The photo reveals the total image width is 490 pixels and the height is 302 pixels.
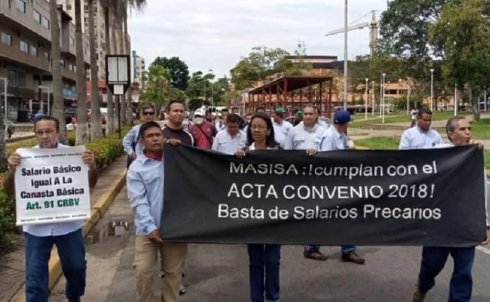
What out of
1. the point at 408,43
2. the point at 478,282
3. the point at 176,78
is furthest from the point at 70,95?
the point at 478,282

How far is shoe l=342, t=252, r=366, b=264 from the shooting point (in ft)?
22.7

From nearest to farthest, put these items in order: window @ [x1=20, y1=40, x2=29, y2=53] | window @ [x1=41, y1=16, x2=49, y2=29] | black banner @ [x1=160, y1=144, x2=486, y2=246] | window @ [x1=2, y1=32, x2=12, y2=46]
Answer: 1. black banner @ [x1=160, y1=144, x2=486, y2=246]
2. window @ [x1=2, y1=32, x2=12, y2=46]
3. window @ [x1=20, y1=40, x2=29, y2=53]
4. window @ [x1=41, y1=16, x2=49, y2=29]

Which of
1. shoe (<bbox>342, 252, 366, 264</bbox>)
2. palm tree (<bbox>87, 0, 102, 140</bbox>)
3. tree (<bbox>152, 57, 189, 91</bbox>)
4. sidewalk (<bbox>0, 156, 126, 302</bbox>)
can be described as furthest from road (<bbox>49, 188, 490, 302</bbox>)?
tree (<bbox>152, 57, 189, 91</bbox>)

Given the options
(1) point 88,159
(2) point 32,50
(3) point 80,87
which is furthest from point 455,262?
(2) point 32,50

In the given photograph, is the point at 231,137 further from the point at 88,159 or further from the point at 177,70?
the point at 177,70

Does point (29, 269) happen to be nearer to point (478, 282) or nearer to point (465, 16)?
point (478, 282)

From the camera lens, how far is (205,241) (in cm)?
472

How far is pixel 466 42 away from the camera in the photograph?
43.0 m

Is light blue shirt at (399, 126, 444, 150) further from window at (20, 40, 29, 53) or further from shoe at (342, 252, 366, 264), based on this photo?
window at (20, 40, 29, 53)

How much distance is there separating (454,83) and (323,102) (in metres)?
17.2

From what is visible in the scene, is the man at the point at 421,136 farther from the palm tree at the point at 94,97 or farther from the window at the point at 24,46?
the window at the point at 24,46

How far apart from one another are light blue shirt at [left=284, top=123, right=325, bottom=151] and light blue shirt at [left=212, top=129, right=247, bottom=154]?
589 millimetres

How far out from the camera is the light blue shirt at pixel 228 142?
713 cm

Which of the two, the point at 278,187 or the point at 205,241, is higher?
the point at 278,187
